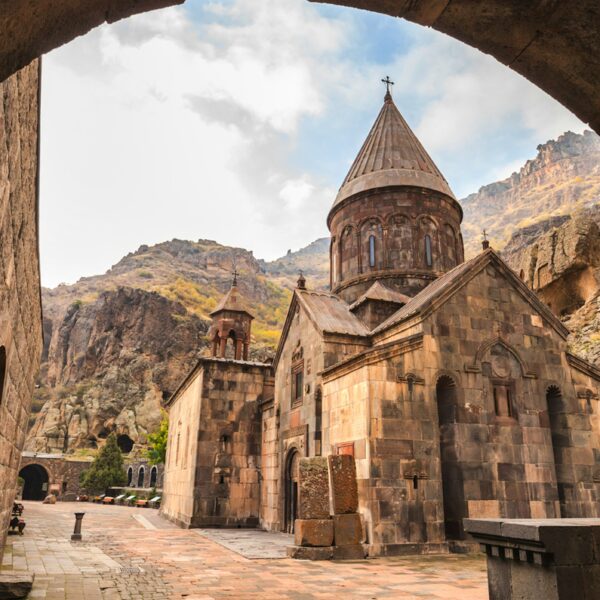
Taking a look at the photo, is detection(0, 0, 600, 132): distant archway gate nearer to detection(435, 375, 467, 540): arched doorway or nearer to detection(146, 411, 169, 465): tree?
detection(435, 375, 467, 540): arched doorway

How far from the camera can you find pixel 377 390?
10.2 m

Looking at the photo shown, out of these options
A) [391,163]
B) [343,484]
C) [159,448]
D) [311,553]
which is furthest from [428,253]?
[159,448]

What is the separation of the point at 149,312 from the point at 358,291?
37612mm

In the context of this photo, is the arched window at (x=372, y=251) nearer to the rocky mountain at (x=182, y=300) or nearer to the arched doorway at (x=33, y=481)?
the rocky mountain at (x=182, y=300)

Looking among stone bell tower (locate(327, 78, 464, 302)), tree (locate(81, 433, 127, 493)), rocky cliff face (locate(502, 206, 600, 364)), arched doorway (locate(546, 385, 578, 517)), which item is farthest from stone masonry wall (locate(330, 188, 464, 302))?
tree (locate(81, 433, 127, 493))

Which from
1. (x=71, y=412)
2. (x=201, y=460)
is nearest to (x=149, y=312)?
(x=71, y=412)

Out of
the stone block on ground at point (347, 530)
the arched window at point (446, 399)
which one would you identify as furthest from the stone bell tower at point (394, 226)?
Answer: the stone block on ground at point (347, 530)

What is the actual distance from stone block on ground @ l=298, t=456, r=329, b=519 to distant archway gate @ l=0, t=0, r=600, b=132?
314 inches

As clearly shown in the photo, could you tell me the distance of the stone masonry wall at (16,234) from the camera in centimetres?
326

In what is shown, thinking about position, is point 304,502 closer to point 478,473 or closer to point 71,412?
point 478,473

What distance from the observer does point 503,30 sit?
251 centimetres

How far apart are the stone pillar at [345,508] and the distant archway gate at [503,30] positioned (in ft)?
26.2

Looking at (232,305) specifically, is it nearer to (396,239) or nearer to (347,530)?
(396,239)

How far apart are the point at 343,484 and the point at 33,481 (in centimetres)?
3429
